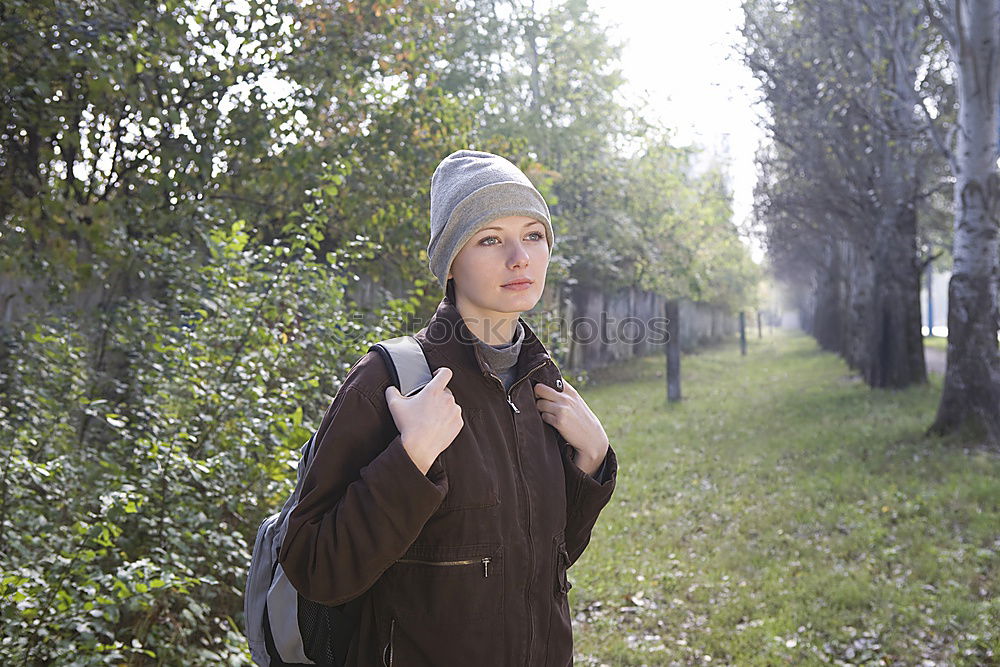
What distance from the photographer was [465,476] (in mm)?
1819

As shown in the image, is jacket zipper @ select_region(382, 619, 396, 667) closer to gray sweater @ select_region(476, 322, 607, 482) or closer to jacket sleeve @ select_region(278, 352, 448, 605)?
jacket sleeve @ select_region(278, 352, 448, 605)

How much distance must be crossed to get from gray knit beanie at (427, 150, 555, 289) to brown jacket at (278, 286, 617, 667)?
0.17 meters

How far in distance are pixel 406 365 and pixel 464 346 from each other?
174 mm

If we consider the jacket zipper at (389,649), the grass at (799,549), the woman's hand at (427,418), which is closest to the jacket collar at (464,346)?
the woman's hand at (427,418)

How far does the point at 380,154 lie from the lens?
6438mm

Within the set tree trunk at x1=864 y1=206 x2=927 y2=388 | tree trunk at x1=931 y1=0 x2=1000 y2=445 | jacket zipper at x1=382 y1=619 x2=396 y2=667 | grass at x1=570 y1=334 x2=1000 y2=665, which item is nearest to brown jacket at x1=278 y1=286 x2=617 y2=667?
jacket zipper at x1=382 y1=619 x2=396 y2=667

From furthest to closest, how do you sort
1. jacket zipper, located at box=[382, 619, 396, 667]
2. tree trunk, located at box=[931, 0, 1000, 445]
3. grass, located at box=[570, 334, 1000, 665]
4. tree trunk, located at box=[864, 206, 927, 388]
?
tree trunk, located at box=[864, 206, 927, 388]
tree trunk, located at box=[931, 0, 1000, 445]
grass, located at box=[570, 334, 1000, 665]
jacket zipper, located at box=[382, 619, 396, 667]

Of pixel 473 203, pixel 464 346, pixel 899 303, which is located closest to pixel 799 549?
pixel 464 346

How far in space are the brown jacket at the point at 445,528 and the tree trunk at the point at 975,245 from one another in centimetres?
933

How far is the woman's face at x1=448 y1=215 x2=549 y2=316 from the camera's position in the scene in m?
1.94

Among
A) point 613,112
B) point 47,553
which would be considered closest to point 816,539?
point 47,553

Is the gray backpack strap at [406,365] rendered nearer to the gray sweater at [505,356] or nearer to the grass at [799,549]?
the gray sweater at [505,356]

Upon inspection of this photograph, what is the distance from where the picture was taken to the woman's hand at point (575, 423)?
204cm

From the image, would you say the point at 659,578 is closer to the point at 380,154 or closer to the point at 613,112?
the point at 380,154
